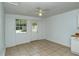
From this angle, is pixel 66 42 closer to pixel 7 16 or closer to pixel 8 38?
pixel 8 38

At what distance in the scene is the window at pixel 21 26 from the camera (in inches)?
213

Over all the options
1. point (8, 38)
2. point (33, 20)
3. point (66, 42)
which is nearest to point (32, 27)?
point (33, 20)

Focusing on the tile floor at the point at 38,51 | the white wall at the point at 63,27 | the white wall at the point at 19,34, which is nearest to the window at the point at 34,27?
the white wall at the point at 19,34

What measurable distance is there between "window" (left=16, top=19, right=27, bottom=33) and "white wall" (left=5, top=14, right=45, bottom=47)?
0.23 m

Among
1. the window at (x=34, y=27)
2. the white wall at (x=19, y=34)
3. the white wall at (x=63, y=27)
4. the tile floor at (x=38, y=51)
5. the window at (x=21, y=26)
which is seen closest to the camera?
the tile floor at (x=38, y=51)

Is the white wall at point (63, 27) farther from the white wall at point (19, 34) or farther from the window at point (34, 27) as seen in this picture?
the window at point (34, 27)

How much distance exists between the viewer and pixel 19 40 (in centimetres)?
546

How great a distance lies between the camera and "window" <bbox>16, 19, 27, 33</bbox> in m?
5.42

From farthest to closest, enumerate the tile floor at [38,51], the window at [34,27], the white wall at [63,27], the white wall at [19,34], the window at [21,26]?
1. the window at [34,27]
2. the window at [21,26]
3. the white wall at [19,34]
4. the white wall at [63,27]
5. the tile floor at [38,51]

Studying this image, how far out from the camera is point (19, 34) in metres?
5.49

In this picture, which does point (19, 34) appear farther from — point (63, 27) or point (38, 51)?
point (63, 27)

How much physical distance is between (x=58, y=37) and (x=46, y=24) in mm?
2028

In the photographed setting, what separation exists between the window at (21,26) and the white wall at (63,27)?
2.11m

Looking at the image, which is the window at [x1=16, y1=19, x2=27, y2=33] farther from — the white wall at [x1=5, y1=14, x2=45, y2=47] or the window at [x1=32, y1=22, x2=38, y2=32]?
the window at [x1=32, y1=22, x2=38, y2=32]
